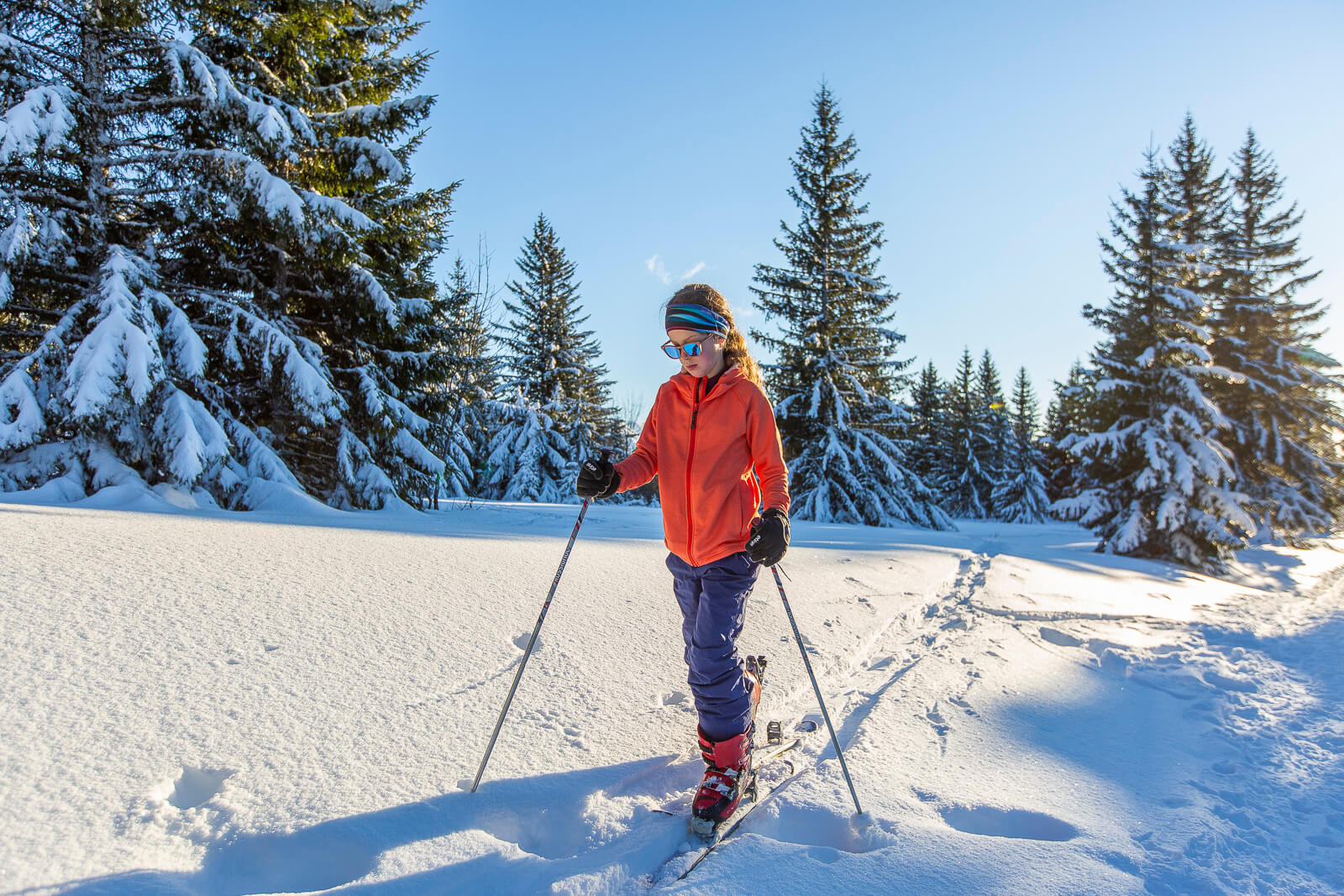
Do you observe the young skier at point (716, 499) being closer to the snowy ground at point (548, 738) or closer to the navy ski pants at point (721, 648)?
the navy ski pants at point (721, 648)

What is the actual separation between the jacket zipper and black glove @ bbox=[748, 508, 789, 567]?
0.25 m

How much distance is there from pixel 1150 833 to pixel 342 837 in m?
2.41

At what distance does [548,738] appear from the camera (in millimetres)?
2232

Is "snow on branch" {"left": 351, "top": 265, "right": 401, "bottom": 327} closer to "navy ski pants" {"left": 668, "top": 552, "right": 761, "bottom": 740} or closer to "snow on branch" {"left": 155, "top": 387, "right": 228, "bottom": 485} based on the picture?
"snow on branch" {"left": 155, "top": 387, "right": 228, "bottom": 485}

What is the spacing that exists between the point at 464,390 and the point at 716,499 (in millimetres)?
11086

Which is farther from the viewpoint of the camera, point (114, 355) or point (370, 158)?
point (370, 158)

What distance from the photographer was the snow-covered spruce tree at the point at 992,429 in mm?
32656

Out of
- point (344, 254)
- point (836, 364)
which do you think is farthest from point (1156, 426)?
point (344, 254)

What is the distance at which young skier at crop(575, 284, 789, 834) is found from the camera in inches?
80.7

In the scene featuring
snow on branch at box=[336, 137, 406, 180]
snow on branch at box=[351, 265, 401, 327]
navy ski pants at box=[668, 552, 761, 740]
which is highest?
snow on branch at box=[336, 137, 406, 180]

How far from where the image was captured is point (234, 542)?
12.6ft

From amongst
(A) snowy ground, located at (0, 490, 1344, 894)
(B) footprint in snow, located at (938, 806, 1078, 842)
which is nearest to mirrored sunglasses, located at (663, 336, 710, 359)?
(A) snowy ground, located at (0, 490, 1344, 894)

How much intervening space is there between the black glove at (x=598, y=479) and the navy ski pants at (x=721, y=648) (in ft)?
1.56

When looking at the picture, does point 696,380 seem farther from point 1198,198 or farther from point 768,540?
point 1198,198
